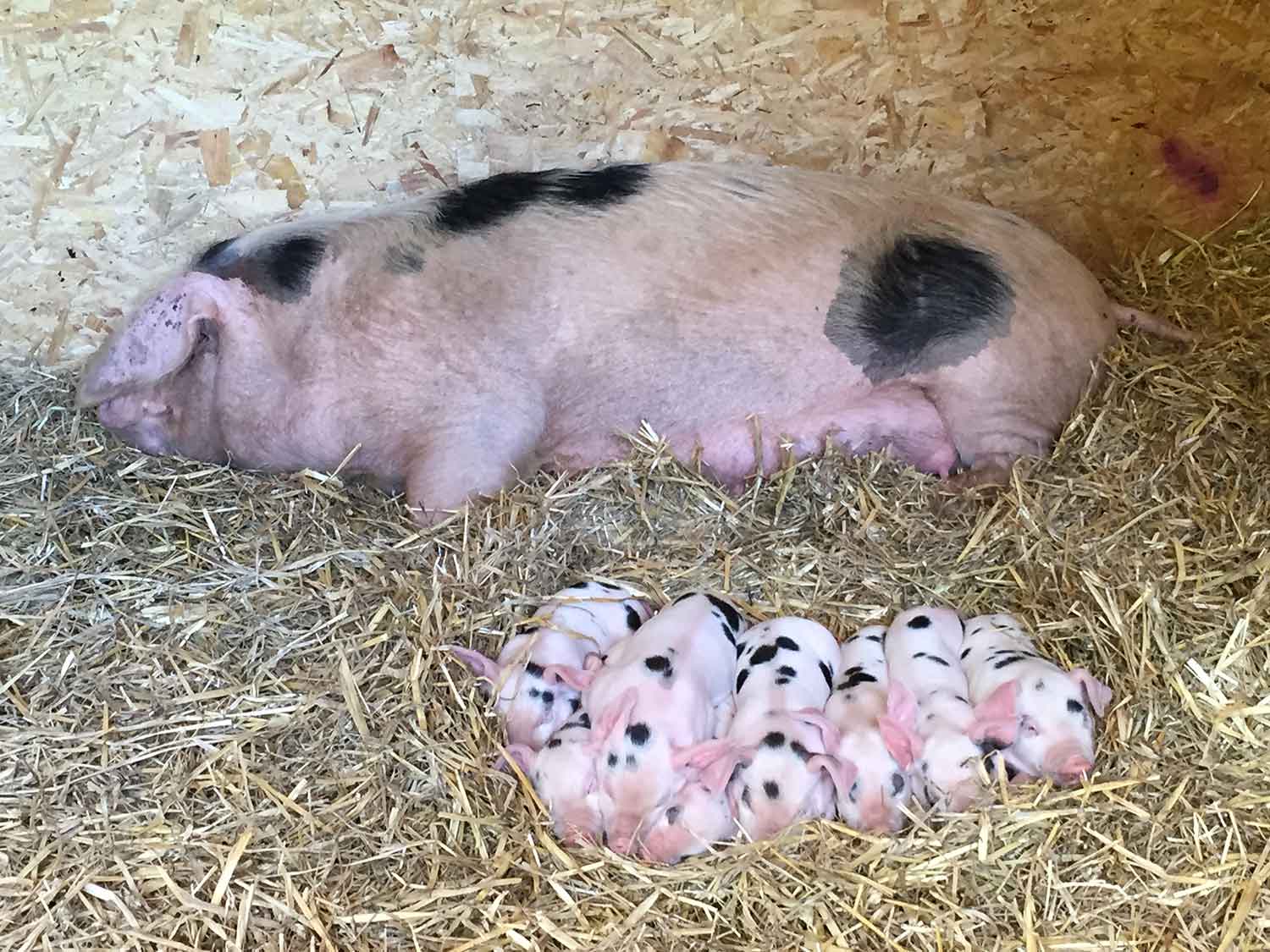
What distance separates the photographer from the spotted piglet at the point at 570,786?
6.53 ft

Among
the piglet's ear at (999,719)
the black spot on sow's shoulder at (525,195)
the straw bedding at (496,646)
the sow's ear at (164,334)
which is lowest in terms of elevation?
the straw bedding at (496,646)

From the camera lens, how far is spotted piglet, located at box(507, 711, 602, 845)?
6.53ft

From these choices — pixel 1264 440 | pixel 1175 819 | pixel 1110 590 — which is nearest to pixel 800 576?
pixel 1110 590

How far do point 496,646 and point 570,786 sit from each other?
45 cm

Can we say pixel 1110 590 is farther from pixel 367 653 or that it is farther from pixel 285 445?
pixel 285 445


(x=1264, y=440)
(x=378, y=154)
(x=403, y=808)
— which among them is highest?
(x=378, y=154)

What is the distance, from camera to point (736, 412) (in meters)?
2.96

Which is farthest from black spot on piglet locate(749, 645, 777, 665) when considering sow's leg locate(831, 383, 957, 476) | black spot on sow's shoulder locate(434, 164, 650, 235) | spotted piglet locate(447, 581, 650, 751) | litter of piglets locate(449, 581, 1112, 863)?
black spot on sow's shoulder locate(434, 164, 650, 235)

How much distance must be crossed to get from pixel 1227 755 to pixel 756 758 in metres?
0.77

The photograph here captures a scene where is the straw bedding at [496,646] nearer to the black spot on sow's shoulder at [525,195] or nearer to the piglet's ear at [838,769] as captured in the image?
the piglet's ear at [838,769]

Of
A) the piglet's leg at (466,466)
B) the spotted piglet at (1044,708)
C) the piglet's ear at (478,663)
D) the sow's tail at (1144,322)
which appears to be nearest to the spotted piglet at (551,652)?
the piglet's ear at (478,663)

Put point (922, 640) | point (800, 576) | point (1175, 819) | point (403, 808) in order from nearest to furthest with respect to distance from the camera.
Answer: point (1175, 819) → point (403, 808) → point (922, 640) → point (800, 576)

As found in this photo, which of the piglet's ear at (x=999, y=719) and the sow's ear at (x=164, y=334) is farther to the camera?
the sow's ear at (x=164, y=334)

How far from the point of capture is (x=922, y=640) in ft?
7.41
